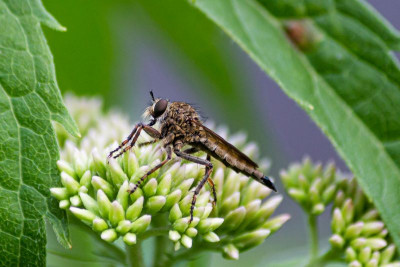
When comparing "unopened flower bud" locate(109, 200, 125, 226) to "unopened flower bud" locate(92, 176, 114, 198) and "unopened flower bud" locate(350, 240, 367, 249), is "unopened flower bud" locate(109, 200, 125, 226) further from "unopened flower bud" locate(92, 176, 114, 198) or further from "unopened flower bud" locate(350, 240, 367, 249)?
"unopened flower bud" locate(350, 240, 367, 249)

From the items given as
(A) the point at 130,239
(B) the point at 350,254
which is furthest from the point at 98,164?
(B) the point at 350,254

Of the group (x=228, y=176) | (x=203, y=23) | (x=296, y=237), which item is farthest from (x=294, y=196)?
(x=296, y=237)

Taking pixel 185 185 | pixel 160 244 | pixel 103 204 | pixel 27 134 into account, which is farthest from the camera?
pixel 160 244

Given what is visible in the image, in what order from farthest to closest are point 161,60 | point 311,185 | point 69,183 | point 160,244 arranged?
point 161,60, point 311,185, point 160,244, point 69,183

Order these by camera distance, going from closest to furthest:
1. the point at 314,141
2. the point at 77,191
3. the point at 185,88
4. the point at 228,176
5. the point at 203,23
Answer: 1. the point at 77,191
2. the point at 228,176
3. the point at 203,23
4. the point at 185,88
5. the point at 314,141

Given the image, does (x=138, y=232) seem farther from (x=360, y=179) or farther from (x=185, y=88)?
(x=185, y=88)

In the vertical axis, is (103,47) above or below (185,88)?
above

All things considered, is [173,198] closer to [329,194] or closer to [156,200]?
[156,200]
